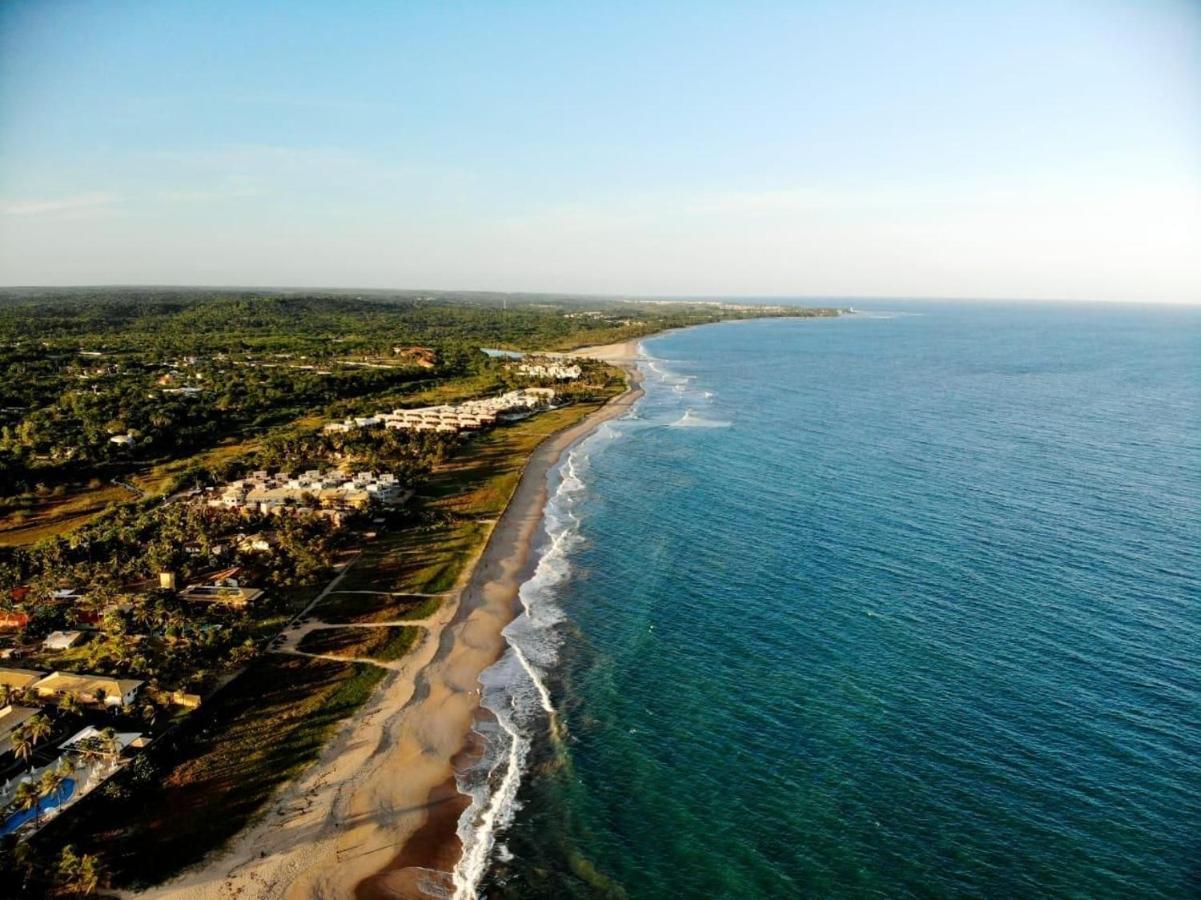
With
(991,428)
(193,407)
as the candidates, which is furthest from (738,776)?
(193,407)

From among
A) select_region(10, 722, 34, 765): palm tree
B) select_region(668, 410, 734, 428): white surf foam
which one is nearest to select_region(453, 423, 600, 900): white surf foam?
select_region(10, 722, 34, 765): palm tree

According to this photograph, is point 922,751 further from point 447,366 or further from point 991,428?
point 447,366

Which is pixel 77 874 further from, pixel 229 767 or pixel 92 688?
pixel 92 688

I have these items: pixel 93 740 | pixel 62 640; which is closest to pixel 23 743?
pixel 93 740

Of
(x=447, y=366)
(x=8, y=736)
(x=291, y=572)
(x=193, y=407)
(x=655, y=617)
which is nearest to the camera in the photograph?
(x=8, y=736)

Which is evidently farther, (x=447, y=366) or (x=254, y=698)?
(x=447, y=366)

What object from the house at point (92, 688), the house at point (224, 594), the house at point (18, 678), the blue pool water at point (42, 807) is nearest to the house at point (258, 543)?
the house at point (224, 594)

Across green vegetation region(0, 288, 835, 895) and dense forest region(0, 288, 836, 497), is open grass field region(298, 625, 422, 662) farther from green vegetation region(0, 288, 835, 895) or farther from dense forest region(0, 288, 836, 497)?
dense forest region(0, 288, 836, 497)
